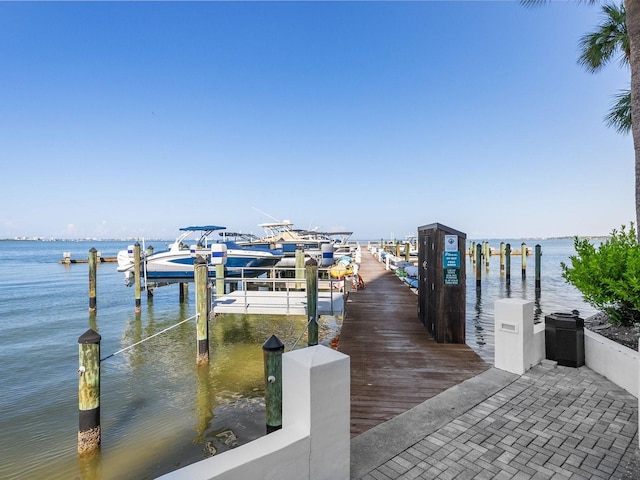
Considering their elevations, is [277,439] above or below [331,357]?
below

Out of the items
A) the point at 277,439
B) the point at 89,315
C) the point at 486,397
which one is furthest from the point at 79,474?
the point at 89,315

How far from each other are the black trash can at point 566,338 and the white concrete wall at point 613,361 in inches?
5.3

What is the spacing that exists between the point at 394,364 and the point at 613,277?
405 centimetres

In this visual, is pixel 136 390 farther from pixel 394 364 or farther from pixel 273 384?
pixel 394 364

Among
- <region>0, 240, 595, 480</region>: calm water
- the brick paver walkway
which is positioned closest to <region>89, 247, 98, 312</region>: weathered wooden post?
<region>0, 240, 595, 480</region>: calm water

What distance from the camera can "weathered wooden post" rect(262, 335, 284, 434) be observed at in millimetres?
4383

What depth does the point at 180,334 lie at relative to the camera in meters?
13.2

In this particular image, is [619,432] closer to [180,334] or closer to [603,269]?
[603,269]

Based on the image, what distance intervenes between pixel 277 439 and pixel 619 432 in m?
3.77

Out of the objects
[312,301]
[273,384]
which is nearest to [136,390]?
[312,301]

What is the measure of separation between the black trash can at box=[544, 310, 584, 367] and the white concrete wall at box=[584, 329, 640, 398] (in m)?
0.13

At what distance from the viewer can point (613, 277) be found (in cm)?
597

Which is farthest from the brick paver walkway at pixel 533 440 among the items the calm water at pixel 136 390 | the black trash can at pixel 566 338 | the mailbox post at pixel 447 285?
the calm water at pixel 136 390

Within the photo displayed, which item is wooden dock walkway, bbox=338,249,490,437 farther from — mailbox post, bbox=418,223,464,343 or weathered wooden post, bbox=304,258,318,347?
weathered wooden post, bbox=304,258,318,347
